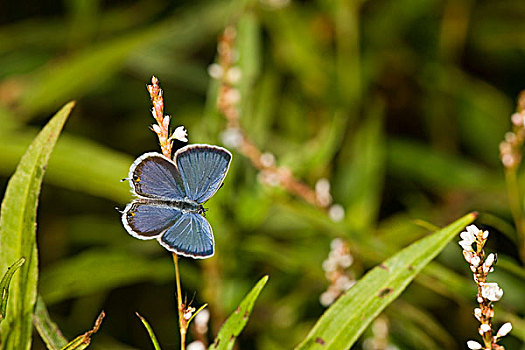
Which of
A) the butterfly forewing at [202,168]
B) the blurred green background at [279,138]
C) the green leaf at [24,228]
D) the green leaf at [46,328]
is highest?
the blurred green background at [279,138]

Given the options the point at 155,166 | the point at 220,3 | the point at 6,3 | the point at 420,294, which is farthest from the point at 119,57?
the point at 155,166

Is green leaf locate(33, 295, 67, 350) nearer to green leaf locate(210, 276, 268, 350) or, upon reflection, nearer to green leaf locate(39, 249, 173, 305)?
green leaf locate(210, 276, 268, 350)

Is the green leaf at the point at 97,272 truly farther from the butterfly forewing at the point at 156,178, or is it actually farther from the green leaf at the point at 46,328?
the butterfly forewing at the point at 156,178

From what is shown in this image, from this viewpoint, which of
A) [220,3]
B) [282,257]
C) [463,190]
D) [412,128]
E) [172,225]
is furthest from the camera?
[412,128]

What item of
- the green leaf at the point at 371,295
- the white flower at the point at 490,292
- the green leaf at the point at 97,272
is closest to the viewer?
the white flower at the point at 490,292

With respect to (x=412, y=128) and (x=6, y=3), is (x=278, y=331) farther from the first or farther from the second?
(x=6, y=3)

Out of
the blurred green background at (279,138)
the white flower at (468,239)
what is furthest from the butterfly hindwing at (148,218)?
the blurred green background at (279,138)
